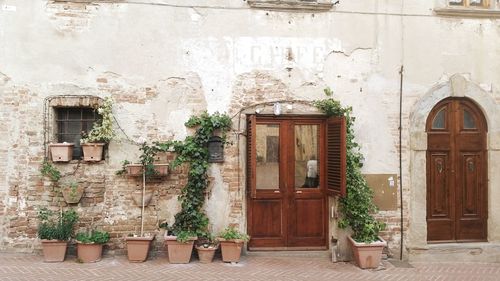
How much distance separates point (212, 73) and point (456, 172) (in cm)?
464

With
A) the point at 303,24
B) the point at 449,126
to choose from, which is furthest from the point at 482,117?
the point at 303,24

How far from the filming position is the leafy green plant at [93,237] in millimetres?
7523

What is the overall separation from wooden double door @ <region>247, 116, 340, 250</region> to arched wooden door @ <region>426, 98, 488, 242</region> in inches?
77.2

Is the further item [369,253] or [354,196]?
[354,196]

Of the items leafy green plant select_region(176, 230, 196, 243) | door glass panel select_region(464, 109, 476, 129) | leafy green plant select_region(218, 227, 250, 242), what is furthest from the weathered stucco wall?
leafy green plant select_region(176, 230, 196, 243)

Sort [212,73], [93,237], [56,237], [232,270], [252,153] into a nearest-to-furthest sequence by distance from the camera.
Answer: [232,270]
[56,237]
[93,237]
[252,153]
[212,73]

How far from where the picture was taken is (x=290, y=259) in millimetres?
8078

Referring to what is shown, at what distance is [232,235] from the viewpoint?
7.74 m

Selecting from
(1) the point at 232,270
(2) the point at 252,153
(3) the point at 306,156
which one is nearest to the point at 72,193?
(1) the point at 232,270

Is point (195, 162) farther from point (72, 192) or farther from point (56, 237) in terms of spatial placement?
point (56, 237)

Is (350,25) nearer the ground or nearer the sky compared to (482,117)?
nearer the sky

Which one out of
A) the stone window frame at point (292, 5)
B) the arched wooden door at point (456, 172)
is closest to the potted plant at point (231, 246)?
the arched wooden door at point (456, 172)

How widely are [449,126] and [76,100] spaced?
6423mm

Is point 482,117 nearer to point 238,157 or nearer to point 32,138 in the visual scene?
point 238,157
